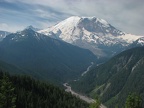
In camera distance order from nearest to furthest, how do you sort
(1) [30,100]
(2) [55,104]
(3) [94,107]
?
1. (3) [94,107]
2. (1) [30,100]
3. (2) [55,104]

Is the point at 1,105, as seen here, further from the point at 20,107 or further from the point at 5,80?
the point at 20,107

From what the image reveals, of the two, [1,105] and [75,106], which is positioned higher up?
[1,105]

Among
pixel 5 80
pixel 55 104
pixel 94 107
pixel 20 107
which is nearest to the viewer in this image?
pixel 5 80

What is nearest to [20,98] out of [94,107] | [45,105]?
[45,105]

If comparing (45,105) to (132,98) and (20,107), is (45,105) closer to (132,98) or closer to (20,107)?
(20,107)

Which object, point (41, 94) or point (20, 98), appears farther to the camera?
point (41, 94)

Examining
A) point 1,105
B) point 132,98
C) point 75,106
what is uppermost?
point 132,98

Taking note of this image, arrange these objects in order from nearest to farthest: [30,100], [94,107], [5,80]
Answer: [5,80], [94,107], [30,100]

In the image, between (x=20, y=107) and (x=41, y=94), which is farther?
(x=41, y=94)

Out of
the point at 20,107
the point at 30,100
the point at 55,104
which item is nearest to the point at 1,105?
the point at 20,107
